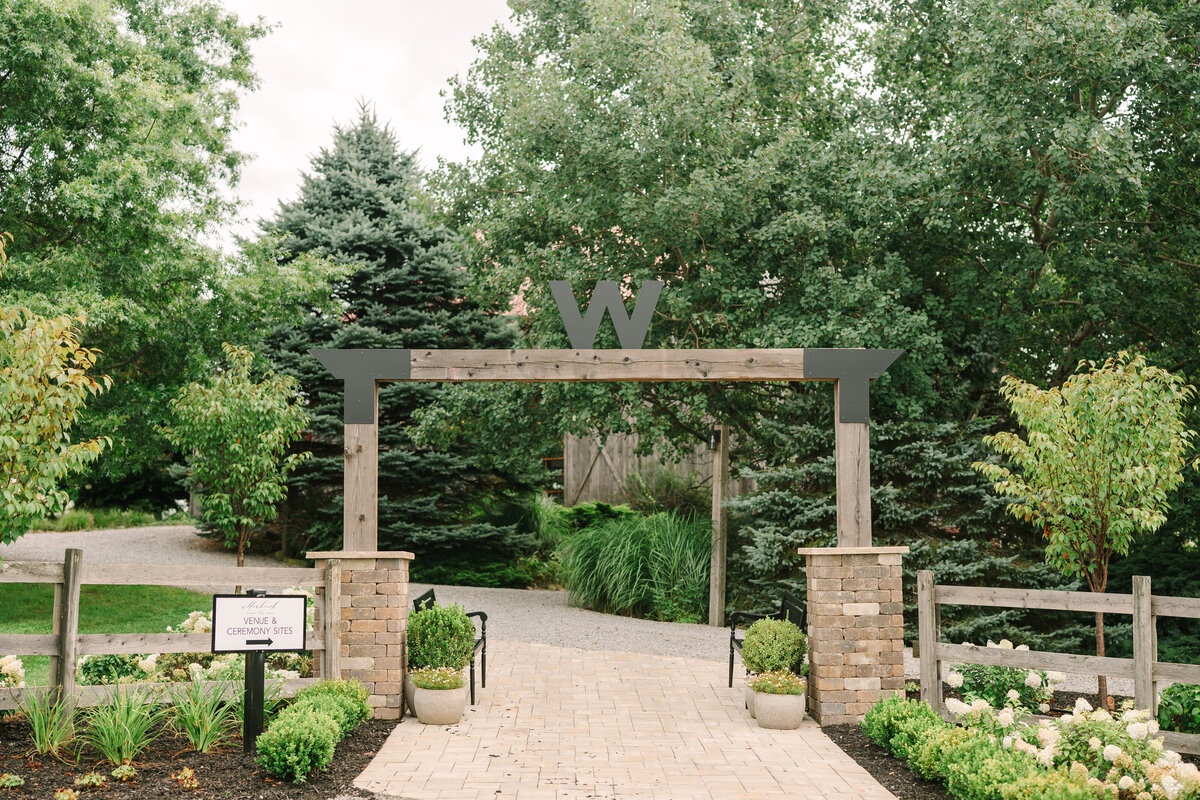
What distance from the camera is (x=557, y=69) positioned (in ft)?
41.2

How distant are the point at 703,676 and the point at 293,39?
37.6ft

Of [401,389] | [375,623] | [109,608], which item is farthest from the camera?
[401,389]

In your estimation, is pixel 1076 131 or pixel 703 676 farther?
pixel 1076 131

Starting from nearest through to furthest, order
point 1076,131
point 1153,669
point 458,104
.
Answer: point 1153,669, point 1076,131, point 458,104

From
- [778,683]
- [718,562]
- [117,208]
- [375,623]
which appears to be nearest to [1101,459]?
[778,683]

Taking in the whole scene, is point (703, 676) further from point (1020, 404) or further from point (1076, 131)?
point (1076, 131)

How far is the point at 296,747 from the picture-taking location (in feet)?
16.0

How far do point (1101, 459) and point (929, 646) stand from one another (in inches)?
85.2

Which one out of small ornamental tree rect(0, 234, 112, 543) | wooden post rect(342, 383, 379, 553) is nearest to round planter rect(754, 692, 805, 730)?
wooden post rect(342, 383, 379, 553)

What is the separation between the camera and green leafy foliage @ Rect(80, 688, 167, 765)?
5047mm

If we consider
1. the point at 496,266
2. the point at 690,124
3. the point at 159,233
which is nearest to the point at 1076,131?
the point at 690,124

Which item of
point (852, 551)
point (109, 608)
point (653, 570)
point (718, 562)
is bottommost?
point (109, 608)

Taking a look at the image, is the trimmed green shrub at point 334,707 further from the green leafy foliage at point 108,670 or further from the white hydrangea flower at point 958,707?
the white hydrangea flower at point 958,707

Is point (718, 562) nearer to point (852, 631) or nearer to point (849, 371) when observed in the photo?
point (852, 631)
